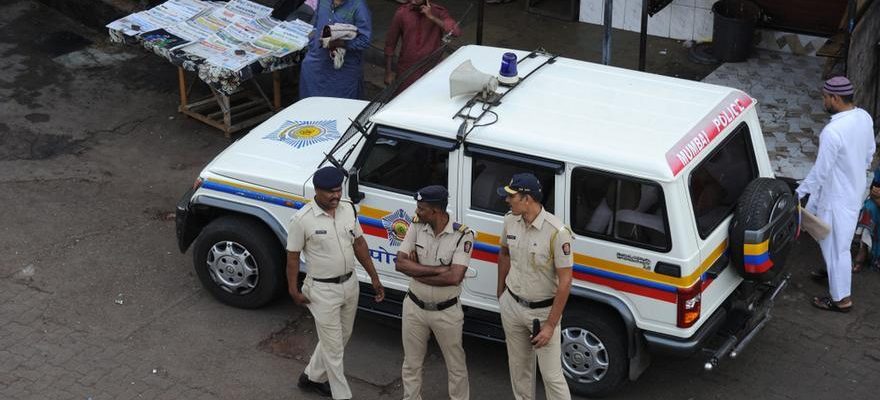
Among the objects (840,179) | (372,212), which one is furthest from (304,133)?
(840,179)

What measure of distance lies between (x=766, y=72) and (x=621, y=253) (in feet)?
18.4

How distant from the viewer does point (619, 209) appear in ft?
22.0

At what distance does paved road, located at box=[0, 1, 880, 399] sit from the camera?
750 centimetres

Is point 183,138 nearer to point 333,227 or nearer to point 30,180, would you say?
point 30,180

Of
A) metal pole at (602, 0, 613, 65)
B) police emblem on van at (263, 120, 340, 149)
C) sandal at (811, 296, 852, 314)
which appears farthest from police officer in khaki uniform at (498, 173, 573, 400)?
metal pole at (602, 0, 613, 65)

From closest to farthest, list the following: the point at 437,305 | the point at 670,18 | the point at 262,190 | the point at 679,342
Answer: the point at 437,305 < the point at 679,342 < the point at 262,190 < the point at 670,18

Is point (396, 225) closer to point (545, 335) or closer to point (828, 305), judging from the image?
point (545, 335)

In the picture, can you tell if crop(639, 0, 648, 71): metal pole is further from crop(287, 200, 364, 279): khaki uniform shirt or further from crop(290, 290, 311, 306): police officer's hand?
crop(290, 290, 311, 306): police officer's hand

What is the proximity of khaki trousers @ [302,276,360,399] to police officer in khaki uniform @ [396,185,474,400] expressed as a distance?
41 cm

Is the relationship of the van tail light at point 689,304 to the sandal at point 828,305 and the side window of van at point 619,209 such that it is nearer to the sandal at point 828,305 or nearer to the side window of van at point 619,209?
the side window of van at point 619,209

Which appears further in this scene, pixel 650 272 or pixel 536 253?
pixel 650 272

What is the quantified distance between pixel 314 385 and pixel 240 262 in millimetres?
1170

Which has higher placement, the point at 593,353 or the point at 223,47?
the point at 223,47

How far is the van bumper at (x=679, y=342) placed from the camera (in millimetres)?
6762
